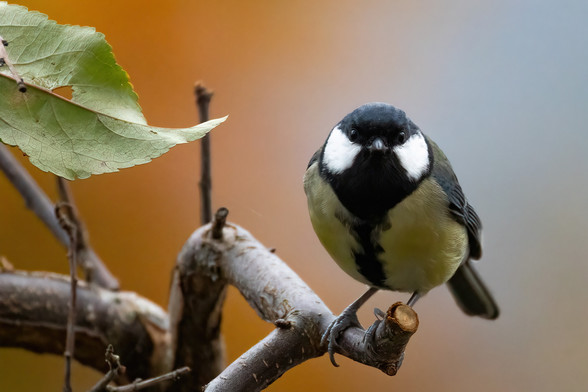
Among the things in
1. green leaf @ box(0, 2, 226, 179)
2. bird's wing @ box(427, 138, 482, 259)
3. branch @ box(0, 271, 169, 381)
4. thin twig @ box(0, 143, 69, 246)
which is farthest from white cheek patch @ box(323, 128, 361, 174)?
thin twig @ box(0, 143, 69, 246)

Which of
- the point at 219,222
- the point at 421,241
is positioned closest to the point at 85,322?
the point at 219,222

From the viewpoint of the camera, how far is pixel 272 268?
892 millimetres

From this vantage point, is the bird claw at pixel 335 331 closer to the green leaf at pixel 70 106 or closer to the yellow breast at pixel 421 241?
the yellow breast at pixel 421 241

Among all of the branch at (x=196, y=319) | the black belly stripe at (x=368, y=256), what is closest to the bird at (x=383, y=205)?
the black belly stripe at (x=368, y=256)

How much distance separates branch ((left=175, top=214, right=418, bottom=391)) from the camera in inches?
25.0

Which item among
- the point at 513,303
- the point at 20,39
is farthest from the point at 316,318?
the point at 513,303

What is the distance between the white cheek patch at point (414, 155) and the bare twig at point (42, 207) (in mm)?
583

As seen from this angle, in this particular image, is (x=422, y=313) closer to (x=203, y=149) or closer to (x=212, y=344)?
(x=212, y=344)

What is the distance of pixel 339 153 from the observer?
812mm

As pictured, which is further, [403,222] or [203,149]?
[203,149]

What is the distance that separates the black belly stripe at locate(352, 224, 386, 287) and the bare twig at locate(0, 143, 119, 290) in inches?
19.2

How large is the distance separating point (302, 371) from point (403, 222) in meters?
0.87

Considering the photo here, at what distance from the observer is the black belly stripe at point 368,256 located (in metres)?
0.78

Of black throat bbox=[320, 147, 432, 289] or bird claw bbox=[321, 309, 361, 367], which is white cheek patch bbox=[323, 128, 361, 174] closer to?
black throat bbox=[320, 147, 432, 289]
